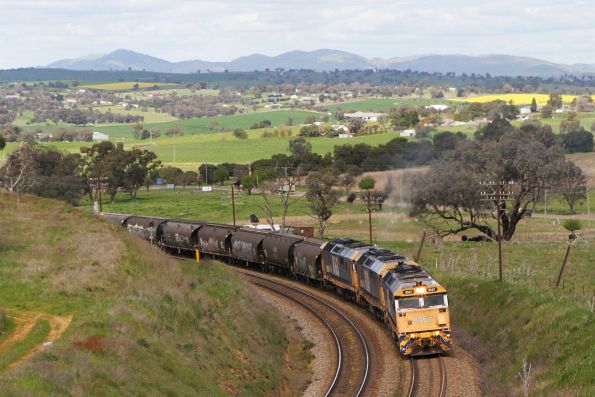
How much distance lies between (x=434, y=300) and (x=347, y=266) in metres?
15.4

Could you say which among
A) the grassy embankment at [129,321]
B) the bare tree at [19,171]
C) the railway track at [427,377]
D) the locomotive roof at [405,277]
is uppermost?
the locomotive roof at [405,277]

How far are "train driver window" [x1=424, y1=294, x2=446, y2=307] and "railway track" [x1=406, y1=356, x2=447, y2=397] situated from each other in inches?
114

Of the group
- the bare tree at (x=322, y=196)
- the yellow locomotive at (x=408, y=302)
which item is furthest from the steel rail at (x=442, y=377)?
the bare tree at (x=322, y=196)

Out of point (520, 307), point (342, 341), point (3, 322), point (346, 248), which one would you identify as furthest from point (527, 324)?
point (3, 322)

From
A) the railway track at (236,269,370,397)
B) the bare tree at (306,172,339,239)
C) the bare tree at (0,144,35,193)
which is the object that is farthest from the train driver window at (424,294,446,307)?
the bare tree at (0,144,35,193)

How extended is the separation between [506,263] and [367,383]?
44.2 m

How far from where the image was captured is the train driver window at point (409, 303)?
42.3 m

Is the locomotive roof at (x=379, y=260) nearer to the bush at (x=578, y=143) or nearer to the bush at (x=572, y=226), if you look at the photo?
the bush at (x=572, y=226)

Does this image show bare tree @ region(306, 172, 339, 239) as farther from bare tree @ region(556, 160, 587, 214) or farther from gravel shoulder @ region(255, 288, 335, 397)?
gravel shoulder @ region(255, 288, 335, 397)

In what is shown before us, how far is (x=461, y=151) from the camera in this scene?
11044cm

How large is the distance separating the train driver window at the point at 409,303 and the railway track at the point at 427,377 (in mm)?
2824

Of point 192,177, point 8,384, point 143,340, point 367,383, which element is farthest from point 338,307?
point 192,177

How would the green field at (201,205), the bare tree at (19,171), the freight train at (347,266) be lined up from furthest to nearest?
the bare tree at (19,171), the green field at (201,205), the freight train at (347,266)

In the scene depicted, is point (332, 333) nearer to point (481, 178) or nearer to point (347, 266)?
point (347, 266)
